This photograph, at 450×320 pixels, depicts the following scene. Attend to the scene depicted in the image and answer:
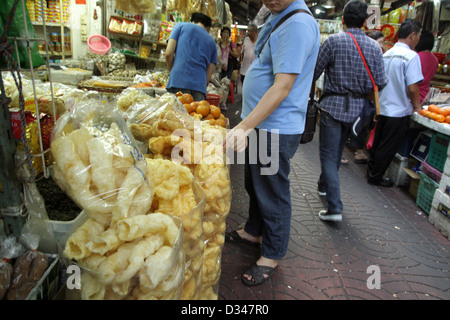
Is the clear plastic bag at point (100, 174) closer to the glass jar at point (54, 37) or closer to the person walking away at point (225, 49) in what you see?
the glass jar at point (54, 37)

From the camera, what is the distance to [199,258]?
5.14 feet

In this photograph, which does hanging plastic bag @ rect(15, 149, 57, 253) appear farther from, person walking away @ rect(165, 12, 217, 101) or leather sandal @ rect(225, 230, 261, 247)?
person walking away @ rect(165, 12, 217, 101)

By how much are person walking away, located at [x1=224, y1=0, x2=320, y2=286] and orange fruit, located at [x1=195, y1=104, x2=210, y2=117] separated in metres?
0.92

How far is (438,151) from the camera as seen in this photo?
3.81 meters

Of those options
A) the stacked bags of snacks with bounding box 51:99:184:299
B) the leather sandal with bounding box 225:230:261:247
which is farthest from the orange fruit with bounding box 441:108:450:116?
the stacked bags of snacks with bounding box 51:99:184:299

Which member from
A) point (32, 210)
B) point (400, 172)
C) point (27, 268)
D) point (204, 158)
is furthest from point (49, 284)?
point (400, 172)

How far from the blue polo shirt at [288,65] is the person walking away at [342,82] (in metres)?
1.01

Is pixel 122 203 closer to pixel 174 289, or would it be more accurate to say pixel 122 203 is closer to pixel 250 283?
pixel 174 289

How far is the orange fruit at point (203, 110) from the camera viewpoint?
3131mm

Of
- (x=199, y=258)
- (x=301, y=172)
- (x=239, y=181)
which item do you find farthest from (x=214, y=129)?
(x=301, y=172)

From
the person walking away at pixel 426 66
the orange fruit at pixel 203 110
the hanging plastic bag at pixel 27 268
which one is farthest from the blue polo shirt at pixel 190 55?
the person walking away at pixel 426 66

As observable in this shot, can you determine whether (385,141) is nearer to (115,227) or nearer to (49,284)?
(115,227)

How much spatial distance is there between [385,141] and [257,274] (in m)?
3.13

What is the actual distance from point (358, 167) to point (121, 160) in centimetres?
511
